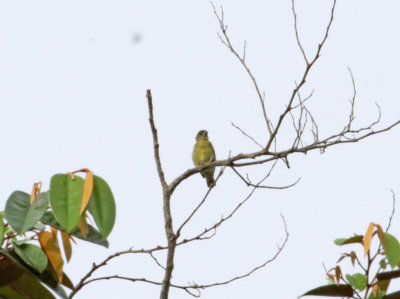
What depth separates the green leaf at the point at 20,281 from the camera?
138 cm

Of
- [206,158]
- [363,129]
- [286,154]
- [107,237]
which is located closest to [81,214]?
[107,237]

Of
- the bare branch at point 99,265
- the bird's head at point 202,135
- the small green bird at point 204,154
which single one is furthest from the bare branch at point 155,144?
the bird's head at point 202,135

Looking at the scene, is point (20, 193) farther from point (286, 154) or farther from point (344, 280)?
point (286, 154)

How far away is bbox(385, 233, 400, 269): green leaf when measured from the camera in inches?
59.6

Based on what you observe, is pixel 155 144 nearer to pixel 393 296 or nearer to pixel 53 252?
pixel 53 252

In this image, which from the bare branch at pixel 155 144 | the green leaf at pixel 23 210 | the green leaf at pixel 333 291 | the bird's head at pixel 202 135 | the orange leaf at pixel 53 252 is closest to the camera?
the green leaf at pixel 23 210

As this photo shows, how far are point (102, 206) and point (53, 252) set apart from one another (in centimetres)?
14

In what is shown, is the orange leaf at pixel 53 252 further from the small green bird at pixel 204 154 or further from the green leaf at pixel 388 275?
the small green bird at pixel 204 154

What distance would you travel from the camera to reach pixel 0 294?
4.66 ft

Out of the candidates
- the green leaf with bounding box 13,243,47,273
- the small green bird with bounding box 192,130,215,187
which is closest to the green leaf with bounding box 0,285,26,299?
the green leaf with bounding box 13,243,47,273

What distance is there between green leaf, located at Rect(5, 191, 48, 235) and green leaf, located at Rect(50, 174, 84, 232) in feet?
0.12

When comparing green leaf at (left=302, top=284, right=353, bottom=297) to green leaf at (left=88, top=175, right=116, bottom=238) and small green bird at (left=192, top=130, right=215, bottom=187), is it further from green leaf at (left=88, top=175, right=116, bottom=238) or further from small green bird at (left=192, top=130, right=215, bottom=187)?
small green bird at (left=192, top=130, right=215, bottom=187)

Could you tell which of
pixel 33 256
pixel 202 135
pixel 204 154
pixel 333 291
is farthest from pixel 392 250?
pixel 202 135

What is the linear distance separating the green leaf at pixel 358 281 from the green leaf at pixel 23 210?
0.70 metres
